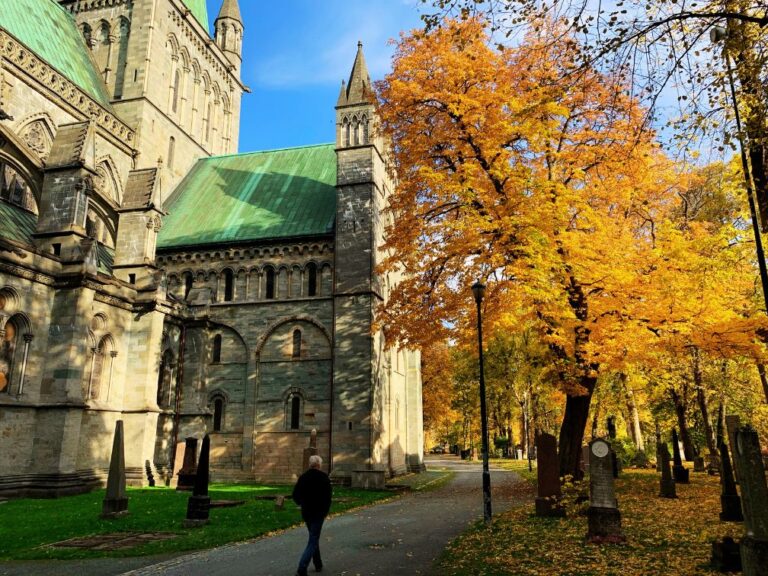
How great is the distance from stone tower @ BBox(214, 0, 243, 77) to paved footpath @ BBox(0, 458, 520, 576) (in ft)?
116

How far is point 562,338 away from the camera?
14.2 metres

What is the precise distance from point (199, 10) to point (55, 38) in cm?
A: 1279

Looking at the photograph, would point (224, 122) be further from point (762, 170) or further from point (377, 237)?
point (762, 170)

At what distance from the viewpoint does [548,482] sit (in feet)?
43.0

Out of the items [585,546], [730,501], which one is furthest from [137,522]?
[730,501]

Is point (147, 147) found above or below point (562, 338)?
above

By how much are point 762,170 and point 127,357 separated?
20.8 meters

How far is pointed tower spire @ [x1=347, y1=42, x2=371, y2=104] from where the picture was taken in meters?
27.9

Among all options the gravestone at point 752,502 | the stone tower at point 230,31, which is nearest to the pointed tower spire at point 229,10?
the stone tower at point 230,31

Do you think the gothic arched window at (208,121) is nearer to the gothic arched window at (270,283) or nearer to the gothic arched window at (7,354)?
the gothic arched window at (270,283)

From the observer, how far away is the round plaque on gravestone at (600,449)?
416 inches

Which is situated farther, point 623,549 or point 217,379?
point 217,379

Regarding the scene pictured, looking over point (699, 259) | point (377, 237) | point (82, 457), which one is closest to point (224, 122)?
point (377, 237)

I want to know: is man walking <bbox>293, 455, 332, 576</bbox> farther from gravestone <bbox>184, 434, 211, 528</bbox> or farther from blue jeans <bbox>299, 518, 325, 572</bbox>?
gravestone <bbox>184, 434, 211, 528</bbox>
